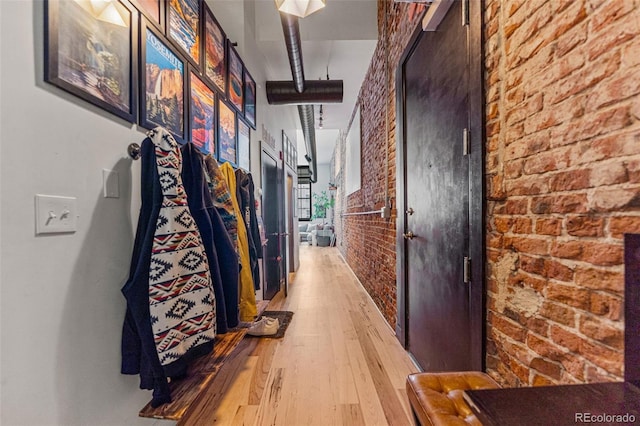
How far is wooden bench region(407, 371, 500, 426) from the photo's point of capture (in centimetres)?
93

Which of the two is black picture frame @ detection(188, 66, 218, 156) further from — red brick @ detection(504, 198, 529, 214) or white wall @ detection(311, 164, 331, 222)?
white wall @ detection(311, 164, 331, 222)

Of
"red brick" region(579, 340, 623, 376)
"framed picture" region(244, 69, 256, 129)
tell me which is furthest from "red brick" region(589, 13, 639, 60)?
"framed picture" region(244, 69, 256, 129)

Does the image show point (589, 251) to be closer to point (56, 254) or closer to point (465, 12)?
point (465, 12)

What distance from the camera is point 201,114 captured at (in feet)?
6.35

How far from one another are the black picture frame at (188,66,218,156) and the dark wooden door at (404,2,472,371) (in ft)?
5.13

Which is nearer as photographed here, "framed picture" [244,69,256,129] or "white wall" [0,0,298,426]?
"white wall" [0,0,298,426]

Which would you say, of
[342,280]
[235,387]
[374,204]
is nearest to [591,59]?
[235,387]

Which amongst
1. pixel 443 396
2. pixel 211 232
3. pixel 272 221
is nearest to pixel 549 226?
pixel 443 396

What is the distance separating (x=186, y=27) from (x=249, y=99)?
1.22m

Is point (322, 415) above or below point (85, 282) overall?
below

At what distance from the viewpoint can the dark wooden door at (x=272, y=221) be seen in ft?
11.8

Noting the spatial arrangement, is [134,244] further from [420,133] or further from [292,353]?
[420,133]

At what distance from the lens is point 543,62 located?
961 mm

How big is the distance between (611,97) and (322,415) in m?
1.88
